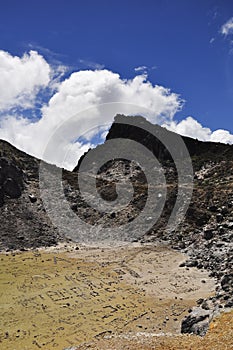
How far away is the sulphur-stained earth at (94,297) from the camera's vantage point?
23641 mm

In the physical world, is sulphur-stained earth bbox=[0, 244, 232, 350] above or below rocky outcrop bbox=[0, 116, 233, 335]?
below

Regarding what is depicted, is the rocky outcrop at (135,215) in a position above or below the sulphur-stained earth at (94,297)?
above

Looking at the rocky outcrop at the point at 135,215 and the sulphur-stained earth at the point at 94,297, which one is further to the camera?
the rocky outcrop at the point at 135,215

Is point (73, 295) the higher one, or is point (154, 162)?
point (154, 162)

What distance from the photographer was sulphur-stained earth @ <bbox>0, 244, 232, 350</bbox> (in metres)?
23.6

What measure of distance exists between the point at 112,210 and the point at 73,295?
3501 centimetres

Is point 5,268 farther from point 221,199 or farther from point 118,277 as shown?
point 221,199

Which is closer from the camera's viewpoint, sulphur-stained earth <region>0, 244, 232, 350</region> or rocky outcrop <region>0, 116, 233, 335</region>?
sulphur-stained earth <region>0, 244, 232, 350</region>

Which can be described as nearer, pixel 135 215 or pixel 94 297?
pixel 94 297

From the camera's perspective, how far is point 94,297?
31750mm

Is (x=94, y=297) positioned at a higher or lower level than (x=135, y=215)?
lower

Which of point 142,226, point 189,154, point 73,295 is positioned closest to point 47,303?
point 73,295

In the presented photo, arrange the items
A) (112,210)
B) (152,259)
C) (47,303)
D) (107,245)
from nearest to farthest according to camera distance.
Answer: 1. (47,303)
2. (152,259)
3. (107,245)
4. (112,210)

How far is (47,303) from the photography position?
2995cm
